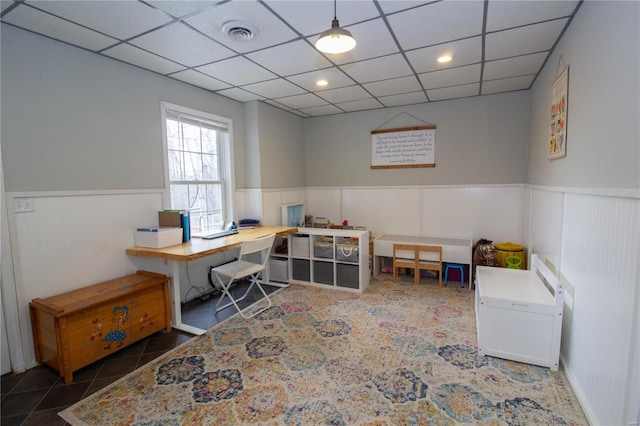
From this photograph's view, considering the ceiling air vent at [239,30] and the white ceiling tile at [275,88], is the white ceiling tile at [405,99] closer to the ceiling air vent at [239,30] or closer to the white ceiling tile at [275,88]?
the white ceiling tile at [275,88]

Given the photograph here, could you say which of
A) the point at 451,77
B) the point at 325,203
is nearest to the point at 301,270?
the point at 325,203

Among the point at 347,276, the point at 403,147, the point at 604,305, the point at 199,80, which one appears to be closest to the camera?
the point at 604,305

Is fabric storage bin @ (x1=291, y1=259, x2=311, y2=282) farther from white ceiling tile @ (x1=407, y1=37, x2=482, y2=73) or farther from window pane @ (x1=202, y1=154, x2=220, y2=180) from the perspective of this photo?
white ceiling tile @ (x1=407, y1=37, x2=482, y2=73)

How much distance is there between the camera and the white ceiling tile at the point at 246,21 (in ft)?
6.55

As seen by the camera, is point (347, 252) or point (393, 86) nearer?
point (393, 86)

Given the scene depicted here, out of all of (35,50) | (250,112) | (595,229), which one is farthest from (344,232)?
(35,50)

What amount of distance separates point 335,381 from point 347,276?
70.8 inches

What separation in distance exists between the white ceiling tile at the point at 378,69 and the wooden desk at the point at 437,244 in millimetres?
2122

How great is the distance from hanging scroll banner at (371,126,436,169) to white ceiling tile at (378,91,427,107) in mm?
371

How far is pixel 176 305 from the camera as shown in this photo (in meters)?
2.84

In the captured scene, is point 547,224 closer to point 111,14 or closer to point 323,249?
point 323,249

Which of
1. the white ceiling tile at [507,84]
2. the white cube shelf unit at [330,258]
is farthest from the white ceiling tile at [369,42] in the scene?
the white cube shelf unit at [330,258]

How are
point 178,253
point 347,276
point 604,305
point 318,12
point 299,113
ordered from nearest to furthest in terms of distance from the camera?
1. point 604,305
2. point 318,12
3. point 178,253
4. point 347,276
5. point 299,113

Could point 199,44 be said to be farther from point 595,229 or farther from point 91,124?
point 595,229
